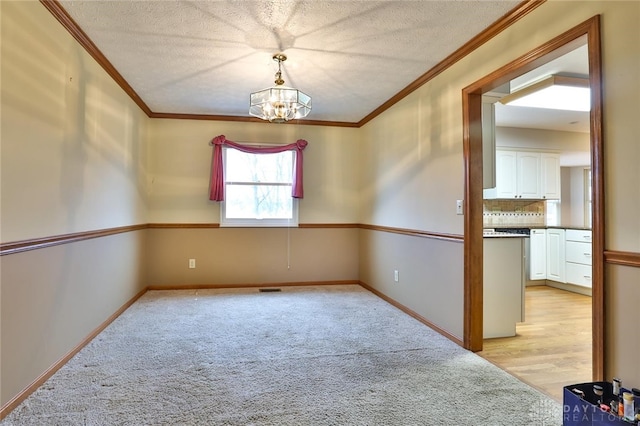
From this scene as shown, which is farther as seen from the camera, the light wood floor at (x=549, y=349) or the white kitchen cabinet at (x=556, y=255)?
the white kitchen cabinet at (x=556, y=255)

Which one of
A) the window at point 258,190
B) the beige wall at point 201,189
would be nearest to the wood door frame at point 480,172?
the beige wall at point 201,189

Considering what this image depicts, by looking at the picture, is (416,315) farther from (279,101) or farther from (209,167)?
(209,167)

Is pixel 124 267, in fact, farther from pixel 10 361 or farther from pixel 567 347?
pixel 567 347

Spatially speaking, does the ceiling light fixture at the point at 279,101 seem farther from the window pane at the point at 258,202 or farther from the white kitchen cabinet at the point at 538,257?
the white kitchen cabinet at the point at 538,257

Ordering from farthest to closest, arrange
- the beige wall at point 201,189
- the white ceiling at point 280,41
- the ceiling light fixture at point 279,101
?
the ceiling light fixture at point 279,101 → the white ceiling at point 280,41 → the beige wall at point 201,189

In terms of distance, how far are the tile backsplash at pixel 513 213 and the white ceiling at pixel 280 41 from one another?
2744mm

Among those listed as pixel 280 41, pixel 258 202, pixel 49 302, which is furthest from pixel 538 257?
pixel 49 302

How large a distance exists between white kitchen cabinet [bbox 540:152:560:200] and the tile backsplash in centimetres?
26

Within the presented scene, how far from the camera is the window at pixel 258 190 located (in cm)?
492

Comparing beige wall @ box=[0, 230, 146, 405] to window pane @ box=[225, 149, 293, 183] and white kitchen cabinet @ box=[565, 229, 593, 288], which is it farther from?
white kitchen cabinet @ box=[565, 229, 593, 288]

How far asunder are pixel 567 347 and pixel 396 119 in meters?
2.67

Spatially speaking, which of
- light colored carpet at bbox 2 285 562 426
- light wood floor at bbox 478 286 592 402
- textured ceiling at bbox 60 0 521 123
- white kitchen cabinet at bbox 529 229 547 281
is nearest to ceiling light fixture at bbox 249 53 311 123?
textured ceiling at bbox 60 0 521 123

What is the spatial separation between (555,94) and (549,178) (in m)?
2.38

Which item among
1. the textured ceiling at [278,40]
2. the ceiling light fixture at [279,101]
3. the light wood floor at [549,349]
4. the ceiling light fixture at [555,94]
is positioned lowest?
the light wood floor at [549,349]
